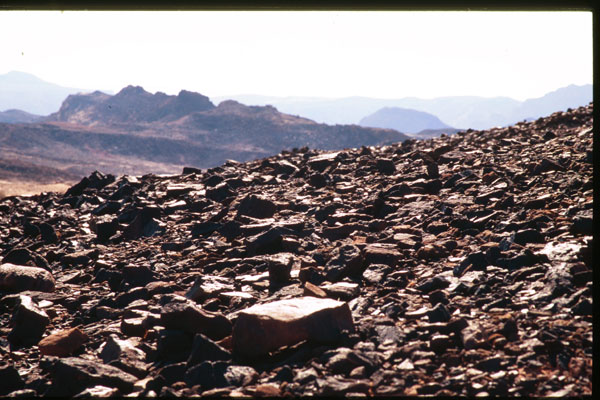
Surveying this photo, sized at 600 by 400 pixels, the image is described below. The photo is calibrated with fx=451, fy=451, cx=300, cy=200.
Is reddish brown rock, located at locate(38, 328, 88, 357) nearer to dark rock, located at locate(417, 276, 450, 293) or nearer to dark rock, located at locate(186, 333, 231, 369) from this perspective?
dark rock, located at locate(186, 333, 231, 369)

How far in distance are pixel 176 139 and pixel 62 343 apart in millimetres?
101311

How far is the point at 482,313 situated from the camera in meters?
4.00

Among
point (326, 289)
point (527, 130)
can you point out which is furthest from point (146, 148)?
Result: point (326, 289)

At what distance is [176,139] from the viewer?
102 meters

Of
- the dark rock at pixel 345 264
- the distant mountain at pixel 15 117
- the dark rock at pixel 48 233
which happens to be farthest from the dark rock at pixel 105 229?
the distant mountain at pixel 15 117

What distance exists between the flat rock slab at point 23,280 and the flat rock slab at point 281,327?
4080 mm

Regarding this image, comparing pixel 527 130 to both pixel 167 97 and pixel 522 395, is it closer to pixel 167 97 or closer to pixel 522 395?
pixel 522 395

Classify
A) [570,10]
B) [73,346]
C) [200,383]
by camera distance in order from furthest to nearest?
[73,346] < [200,383] < [570,10]

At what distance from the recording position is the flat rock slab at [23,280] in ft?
20.8

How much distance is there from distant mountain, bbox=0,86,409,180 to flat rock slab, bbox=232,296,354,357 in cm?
5918

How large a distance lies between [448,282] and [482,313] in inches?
29.5

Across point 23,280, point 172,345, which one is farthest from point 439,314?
point 23,280

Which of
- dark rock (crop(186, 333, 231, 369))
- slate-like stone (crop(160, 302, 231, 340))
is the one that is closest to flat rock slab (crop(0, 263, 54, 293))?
slate-like stone (crop(160, 302, 231, 340))

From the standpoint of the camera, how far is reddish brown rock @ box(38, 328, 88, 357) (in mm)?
4633
